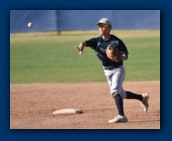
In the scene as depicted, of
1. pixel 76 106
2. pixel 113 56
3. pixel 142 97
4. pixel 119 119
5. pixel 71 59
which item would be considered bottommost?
pixel 119 119

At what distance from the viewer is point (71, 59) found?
40.1ft

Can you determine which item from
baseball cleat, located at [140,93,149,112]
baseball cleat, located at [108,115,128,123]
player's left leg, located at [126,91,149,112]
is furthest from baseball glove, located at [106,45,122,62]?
baseball cleat, located at [140,93,149,112]

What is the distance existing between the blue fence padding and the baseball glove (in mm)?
706

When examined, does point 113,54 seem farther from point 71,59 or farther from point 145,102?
point 71,59

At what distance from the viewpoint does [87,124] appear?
7668 millimetres

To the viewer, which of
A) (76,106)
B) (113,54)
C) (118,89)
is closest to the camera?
(113,54)

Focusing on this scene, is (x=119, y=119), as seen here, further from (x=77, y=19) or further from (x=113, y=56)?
(x=77, y=19)

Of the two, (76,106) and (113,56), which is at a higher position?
(113,56)

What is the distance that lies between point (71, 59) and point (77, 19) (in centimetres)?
313

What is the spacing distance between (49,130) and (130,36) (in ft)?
10.5

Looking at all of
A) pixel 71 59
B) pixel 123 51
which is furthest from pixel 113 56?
pixel 71 59

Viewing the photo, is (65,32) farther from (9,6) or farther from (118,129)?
(118,129)

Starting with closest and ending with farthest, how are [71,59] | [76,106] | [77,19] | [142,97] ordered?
[142,97] → [76,106] → [77,19] → [71,59]

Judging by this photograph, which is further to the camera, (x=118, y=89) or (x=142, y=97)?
(x=142, y=97)
